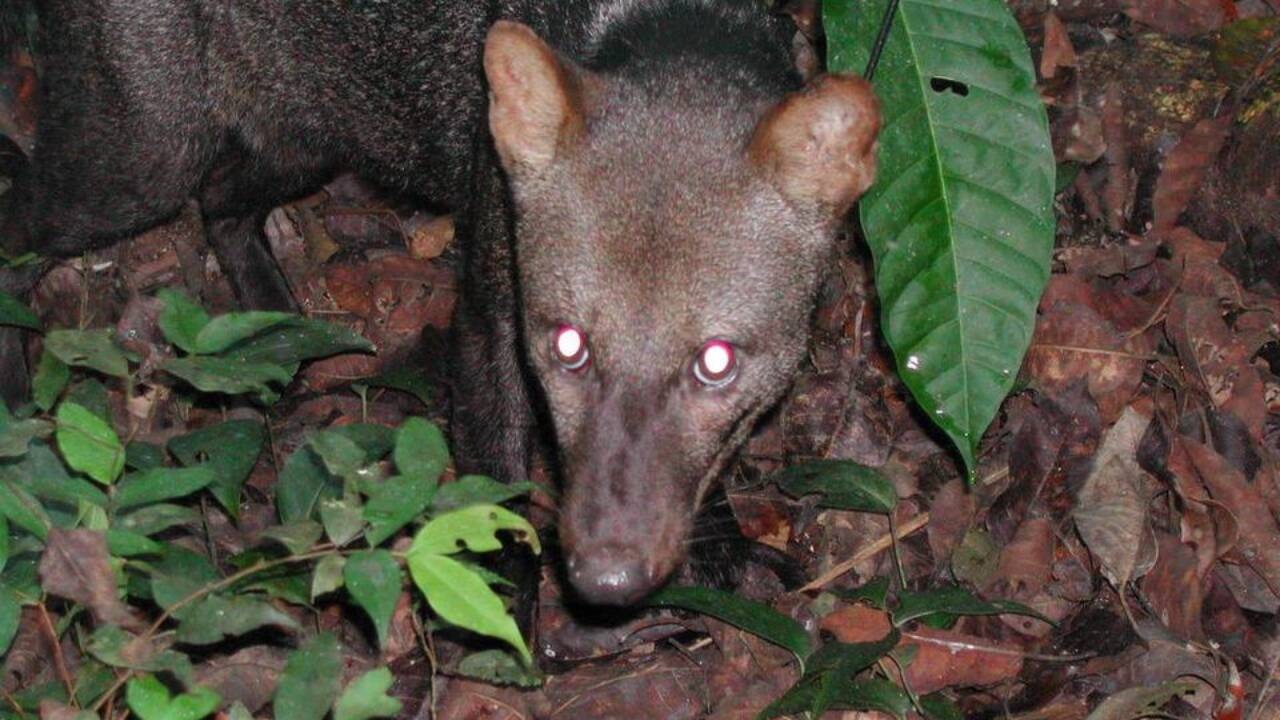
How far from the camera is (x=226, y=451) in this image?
175 inches

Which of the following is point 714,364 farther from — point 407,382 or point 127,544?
point 407,382

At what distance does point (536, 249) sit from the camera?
395 cm

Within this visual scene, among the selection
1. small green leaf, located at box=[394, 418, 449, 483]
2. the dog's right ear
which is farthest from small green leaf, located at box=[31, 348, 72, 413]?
the dog's right ear

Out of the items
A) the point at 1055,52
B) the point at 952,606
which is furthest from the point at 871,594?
the point at 1055,52

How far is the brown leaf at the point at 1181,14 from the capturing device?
595 centimetres

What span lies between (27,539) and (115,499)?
36cm

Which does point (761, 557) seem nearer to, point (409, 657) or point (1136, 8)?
point (409, 657)

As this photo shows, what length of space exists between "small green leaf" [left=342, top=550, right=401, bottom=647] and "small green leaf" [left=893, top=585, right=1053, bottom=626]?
1.68 metres

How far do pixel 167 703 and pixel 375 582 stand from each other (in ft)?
1.92

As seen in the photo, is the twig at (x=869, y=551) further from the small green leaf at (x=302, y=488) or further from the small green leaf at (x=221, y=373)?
the small green leaf at (x=221, y=373)

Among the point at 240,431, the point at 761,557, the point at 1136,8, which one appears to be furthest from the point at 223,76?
the point at 1136,8

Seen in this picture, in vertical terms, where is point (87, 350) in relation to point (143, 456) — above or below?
above

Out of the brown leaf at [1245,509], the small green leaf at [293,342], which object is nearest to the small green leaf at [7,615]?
the small green leaf at [293,342]

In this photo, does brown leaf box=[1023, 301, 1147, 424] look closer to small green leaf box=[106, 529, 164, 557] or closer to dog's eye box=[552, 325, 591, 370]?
dog's eye box=[552, 325, 591, 370]
